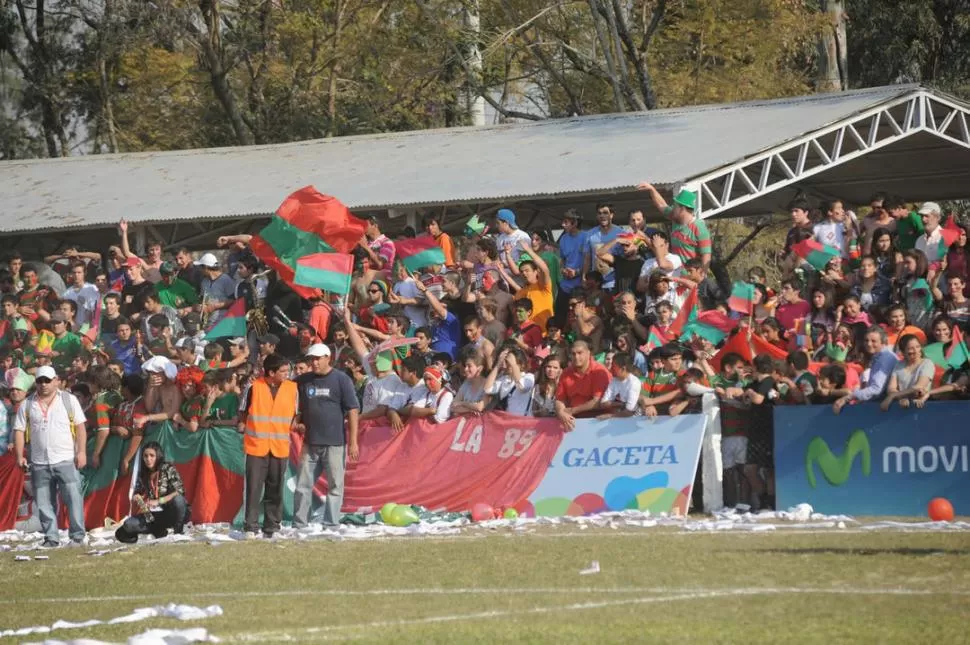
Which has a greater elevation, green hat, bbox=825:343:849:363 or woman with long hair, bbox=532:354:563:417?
green hat, bbox=825:343:849:363

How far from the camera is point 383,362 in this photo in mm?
19156

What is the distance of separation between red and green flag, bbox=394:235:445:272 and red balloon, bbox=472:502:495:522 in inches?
193

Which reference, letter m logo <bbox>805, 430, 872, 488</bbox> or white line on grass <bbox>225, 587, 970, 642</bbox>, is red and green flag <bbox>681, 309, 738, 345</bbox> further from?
white line on grass <bbox>225, 587, 970, 642</bbox>

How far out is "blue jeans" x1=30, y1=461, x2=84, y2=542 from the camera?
17.4m

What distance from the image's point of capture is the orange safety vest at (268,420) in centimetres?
1689

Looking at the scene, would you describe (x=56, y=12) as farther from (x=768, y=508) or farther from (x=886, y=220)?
(x=768, y=508)

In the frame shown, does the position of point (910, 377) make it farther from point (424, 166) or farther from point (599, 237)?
point (424, 166)

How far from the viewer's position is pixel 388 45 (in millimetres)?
44875

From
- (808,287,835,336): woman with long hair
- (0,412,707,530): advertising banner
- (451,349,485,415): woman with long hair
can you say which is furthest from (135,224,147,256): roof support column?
(808,287,835,336): woman with long hair

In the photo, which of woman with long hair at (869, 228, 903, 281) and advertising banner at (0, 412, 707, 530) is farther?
woman with long hair at (869, 228, 903, 281)

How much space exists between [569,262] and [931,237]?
428 cm

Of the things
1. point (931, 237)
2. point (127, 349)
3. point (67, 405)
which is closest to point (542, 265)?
point (931, 237)

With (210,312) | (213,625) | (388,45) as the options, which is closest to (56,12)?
(388,45)

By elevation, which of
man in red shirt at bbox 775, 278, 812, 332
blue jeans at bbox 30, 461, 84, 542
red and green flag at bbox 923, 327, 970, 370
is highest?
man in red shirt at bbox 775, 278, 812, 332
